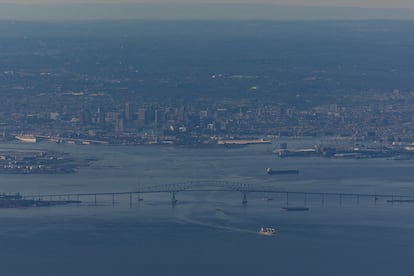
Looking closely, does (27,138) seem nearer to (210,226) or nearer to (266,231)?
(210,226)

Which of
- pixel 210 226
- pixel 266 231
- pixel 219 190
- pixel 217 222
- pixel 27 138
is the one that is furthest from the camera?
pixel 27 138

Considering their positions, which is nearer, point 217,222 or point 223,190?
point 217,222

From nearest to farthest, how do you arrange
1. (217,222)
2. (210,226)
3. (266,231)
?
1. (266,231)
2. (210,226)
3. (217,222)

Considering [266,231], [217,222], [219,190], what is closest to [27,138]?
[219,190]

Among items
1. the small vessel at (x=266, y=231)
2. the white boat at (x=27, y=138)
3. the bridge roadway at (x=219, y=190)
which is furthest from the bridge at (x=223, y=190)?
the white boat at (x=27, y=138)

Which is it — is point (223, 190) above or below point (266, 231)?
above

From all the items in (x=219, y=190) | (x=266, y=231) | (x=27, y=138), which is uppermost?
(x=27, y=138)
